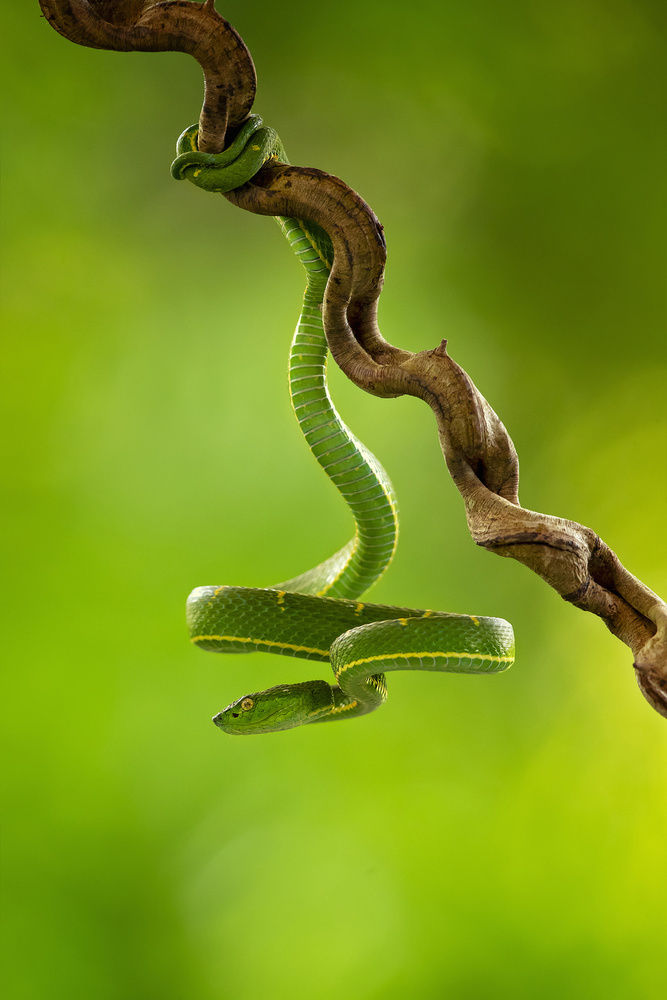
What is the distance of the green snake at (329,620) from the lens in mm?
918

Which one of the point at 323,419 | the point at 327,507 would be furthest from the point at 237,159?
the point at 327,507

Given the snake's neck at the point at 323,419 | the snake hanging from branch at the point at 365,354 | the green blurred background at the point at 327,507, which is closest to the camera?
the snake hanging from branch at the point at 365,354

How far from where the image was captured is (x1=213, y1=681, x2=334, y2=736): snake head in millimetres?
1014

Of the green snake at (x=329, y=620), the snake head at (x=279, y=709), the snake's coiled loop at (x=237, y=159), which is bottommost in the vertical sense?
the snake head at (x=279, y=709)

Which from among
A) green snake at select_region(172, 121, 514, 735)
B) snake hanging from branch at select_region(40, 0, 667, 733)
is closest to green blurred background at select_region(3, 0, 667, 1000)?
green snake at select_region(172, 121, 514, 735)

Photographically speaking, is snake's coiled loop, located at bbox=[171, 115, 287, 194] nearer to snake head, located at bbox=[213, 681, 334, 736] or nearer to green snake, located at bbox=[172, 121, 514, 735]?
green snake, located at bbox=[172, 121, 514, 735]

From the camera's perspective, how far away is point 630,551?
271 cm

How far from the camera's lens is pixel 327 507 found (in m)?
2.75

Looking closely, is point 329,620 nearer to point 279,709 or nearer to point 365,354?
point 279,709

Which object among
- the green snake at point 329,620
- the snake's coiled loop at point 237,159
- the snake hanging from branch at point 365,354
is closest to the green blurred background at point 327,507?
the green snake at point 329,620

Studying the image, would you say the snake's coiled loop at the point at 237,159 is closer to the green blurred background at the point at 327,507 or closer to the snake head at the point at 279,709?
the snake head at the point at 279,709

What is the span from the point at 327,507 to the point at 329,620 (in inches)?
66.8

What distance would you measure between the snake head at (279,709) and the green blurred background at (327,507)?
61.7 inches

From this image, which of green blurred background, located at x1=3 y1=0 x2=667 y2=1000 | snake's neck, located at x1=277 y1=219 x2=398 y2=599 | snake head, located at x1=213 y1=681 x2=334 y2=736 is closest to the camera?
snake's neck, located at x1=277 y1=219 x2=398 y2=599
